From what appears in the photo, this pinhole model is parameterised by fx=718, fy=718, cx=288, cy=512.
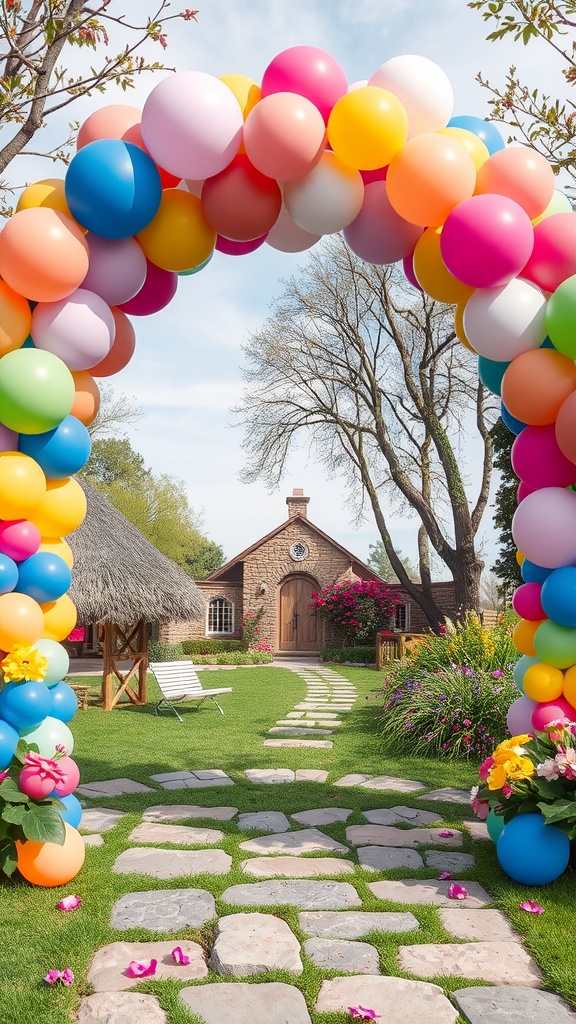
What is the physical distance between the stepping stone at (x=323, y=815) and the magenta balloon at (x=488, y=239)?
3166 millimetres

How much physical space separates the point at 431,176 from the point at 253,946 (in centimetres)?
331

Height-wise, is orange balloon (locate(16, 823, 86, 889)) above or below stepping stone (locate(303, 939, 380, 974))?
above

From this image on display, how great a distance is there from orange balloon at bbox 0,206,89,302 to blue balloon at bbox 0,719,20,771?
1966 millimetres

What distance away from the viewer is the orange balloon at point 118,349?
3906mm

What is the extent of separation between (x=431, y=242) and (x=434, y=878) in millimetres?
3127

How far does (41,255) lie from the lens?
10.4 feet

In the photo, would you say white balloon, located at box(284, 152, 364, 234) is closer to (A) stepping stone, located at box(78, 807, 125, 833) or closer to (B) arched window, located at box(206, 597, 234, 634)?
(A) stepping stone, located at box(78, 807, 125, 833)

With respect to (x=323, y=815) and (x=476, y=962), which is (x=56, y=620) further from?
(x=476, y=962)

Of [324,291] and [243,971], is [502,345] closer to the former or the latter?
[243,971]

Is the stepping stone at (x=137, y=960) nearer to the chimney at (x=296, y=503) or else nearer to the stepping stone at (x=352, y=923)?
the stepping stone at (x=352, y=923)

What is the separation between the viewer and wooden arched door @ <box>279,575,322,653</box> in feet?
72.4

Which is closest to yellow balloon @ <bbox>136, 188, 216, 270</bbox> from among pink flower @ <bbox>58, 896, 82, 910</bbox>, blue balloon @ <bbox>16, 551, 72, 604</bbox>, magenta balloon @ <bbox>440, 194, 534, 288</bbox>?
magenta balloon @ <bbox>440, 194, 534, 288</bbox>

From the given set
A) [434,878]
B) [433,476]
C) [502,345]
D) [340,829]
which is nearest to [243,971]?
[434,878]

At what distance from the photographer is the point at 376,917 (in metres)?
2.91
